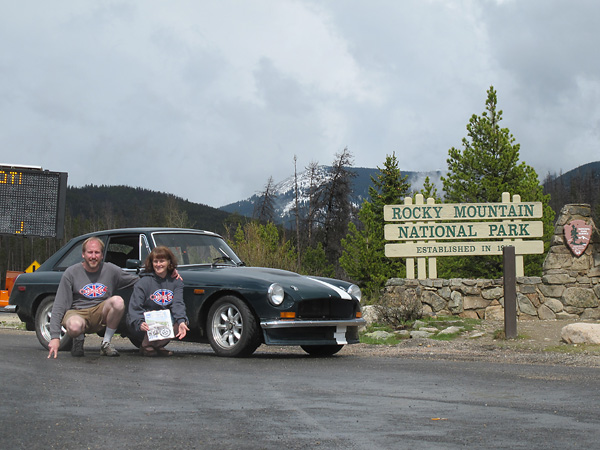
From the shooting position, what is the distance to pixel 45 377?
752 cm

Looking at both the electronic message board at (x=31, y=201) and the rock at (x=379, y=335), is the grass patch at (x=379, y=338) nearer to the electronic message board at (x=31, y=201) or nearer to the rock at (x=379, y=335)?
the rock at (x=379, y=335)

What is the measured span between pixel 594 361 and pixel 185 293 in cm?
508

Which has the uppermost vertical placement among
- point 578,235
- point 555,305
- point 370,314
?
point 578,235

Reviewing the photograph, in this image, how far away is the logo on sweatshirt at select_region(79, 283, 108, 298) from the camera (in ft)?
32.2

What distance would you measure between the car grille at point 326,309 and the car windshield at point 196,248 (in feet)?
5.71

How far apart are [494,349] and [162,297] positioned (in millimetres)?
5551

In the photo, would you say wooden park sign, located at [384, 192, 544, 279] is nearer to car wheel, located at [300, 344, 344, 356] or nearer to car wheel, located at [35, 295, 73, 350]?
car wheel, located at [300, 344, 344, 356]

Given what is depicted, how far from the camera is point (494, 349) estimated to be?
1273 centimetres

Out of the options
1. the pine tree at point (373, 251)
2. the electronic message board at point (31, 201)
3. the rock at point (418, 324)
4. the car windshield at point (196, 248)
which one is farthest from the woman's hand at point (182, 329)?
the pine tree at point (373, 251)

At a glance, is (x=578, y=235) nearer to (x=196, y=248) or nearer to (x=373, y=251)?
(x=196, y=248)

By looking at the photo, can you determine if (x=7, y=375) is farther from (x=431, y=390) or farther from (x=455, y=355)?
(x=455, y=355)

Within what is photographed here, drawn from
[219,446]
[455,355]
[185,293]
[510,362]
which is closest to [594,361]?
[510,362]

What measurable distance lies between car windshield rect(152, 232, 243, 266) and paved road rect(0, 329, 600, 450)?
6.45 feet


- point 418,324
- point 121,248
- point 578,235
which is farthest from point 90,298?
point 578,235
